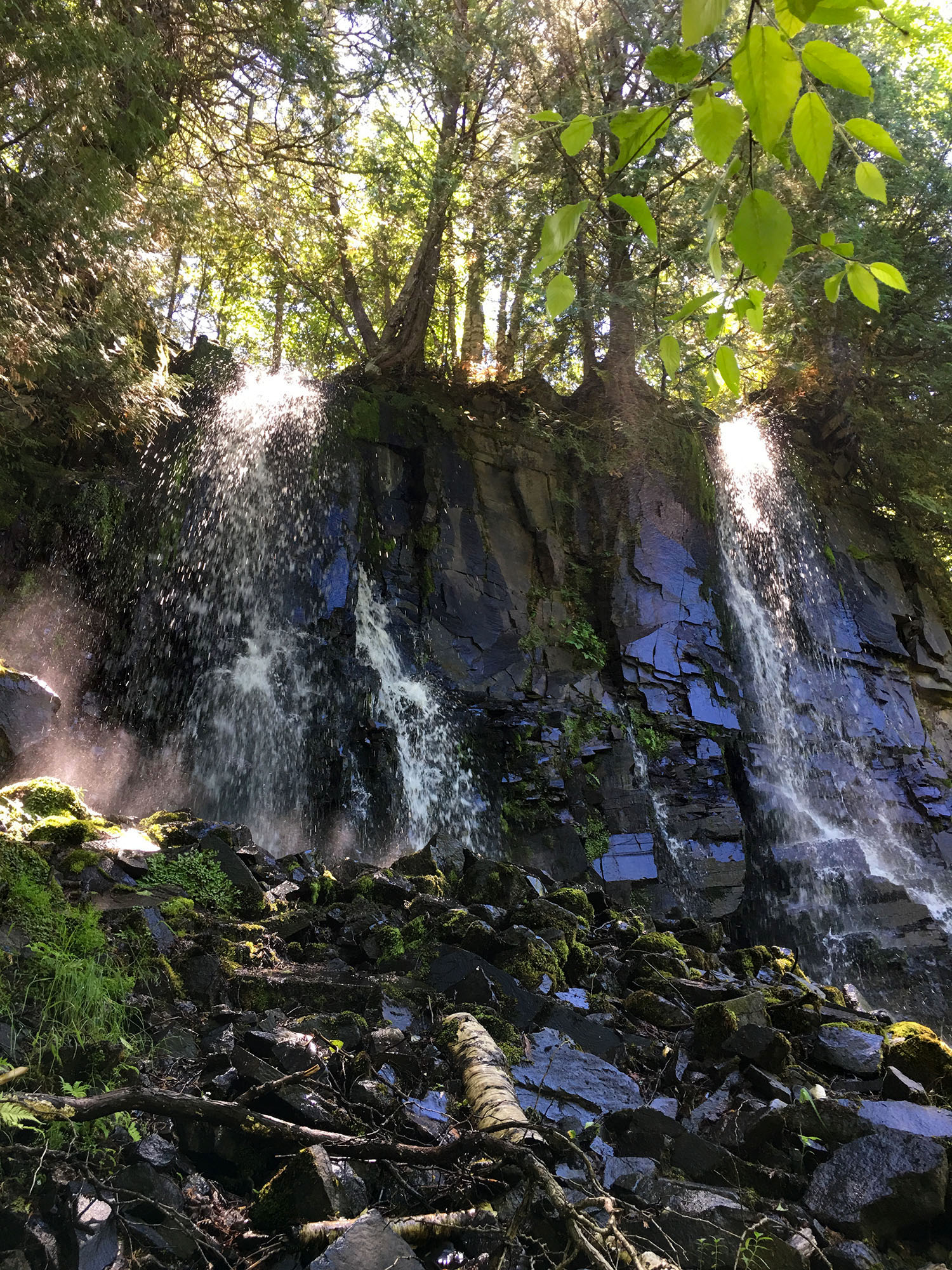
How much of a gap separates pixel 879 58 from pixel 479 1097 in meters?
18.8

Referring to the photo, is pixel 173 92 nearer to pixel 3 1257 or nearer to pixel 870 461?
pixel 3 1257

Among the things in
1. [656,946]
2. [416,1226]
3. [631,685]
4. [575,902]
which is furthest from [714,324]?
[631,685]

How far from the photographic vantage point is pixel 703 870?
1028cm

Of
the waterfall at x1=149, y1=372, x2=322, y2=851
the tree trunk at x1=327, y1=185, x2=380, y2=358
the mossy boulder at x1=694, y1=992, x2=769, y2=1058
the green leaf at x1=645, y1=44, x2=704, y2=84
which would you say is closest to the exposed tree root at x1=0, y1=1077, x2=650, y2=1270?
the mossy boulder at x1=694, y1=992, x2=769, y2=1058

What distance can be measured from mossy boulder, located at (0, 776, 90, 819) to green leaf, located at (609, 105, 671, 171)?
542 cm

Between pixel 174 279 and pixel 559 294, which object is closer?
pixel 559 294

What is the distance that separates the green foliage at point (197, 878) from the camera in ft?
16.1

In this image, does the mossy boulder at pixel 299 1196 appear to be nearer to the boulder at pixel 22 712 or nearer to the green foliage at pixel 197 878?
the green foliage at pixel 197 878

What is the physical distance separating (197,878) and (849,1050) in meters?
3.96

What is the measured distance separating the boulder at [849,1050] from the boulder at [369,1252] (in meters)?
2.89

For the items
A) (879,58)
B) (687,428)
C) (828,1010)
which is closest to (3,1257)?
(828,1010)

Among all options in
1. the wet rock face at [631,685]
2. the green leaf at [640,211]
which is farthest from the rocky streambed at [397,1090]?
the wet rock face at [631,685]

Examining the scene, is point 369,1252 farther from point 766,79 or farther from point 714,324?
point 766,79

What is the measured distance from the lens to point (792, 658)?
13680 mm
